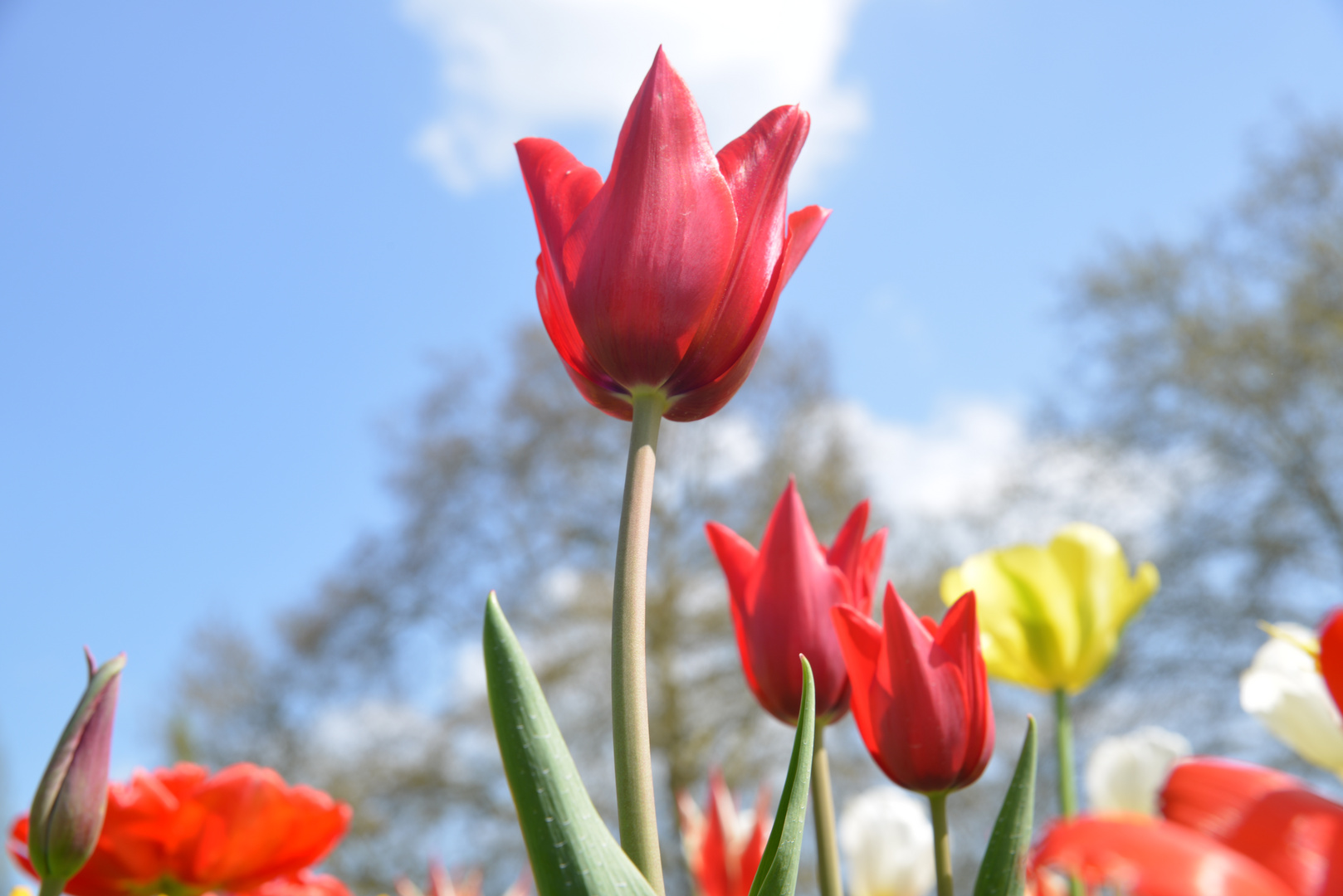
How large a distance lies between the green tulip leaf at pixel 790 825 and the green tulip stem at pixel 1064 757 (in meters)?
0.33

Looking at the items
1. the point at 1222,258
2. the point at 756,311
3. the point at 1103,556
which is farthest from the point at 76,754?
the point at 1222,258

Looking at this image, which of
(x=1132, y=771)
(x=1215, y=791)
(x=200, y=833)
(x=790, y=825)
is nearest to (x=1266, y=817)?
(x=1215, y=791)

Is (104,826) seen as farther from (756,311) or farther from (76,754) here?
(756,311)

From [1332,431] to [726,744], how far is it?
585cm

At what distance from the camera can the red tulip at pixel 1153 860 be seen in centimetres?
17

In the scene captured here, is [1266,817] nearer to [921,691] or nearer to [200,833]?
[921,691]

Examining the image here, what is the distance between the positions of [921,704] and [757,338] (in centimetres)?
17

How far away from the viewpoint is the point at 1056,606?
749 mm

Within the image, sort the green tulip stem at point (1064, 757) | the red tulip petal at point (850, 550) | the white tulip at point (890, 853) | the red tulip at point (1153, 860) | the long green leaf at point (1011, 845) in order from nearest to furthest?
the red tulip at point (1153, 860)
the long green leaf at point (1011, 845)
the red tulip petal at point (850, 550)
the green tulip stem at point (1064, 757)
the white tulip at point (890, 853)

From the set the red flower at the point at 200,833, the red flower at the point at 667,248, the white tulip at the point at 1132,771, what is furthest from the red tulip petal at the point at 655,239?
the white tulip at the point at 1132,771

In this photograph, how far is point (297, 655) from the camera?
33.8ft

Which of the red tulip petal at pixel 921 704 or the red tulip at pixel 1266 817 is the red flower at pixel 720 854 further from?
the red tulip at pixel 1266 817

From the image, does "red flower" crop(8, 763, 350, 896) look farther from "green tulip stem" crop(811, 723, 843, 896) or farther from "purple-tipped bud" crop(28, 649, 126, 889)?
"green tulip stem" crop(811, 723, 843, 896)

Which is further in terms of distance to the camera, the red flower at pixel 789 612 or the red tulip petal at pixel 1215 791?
the red flower at pixel 789 612
